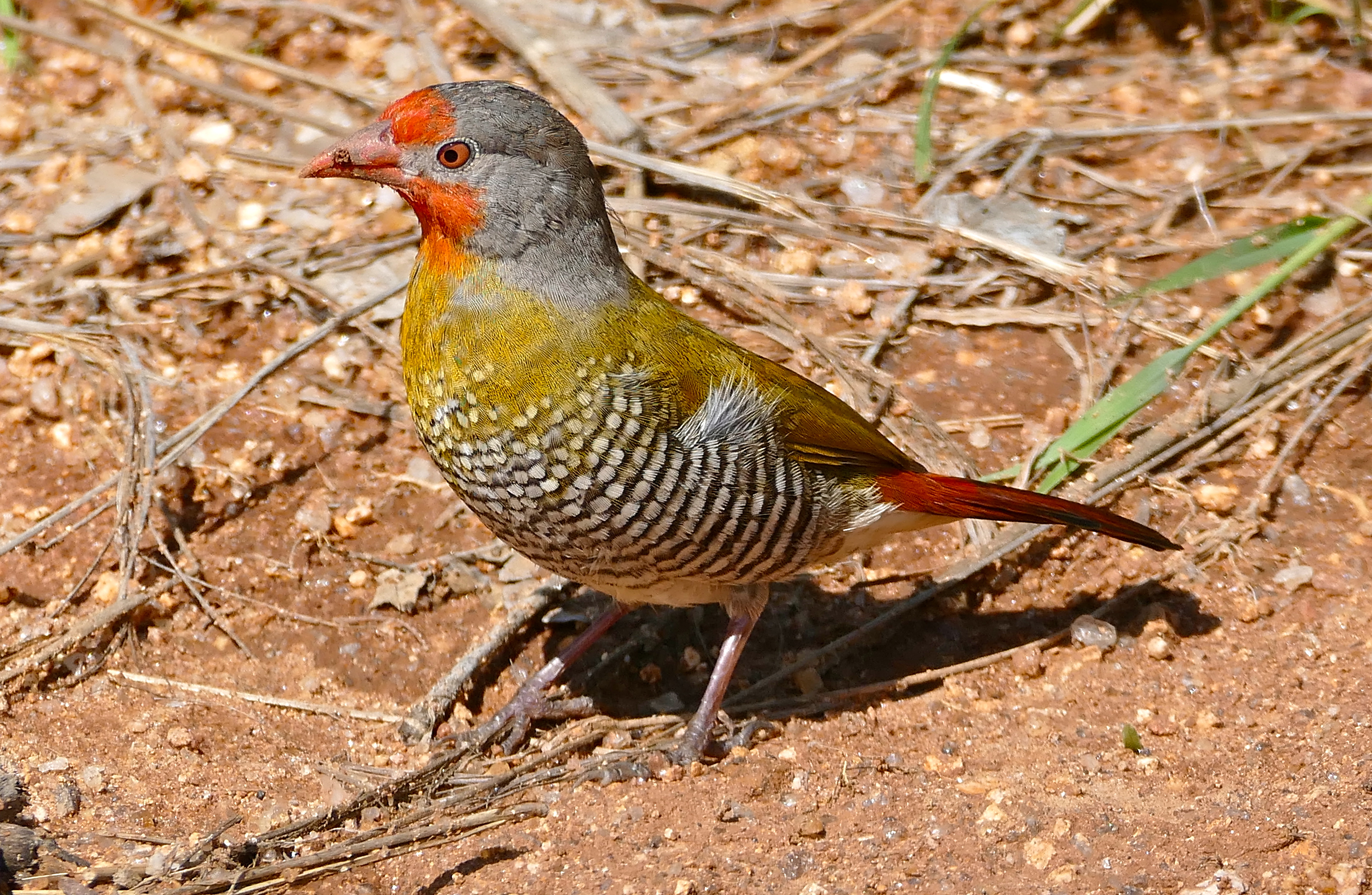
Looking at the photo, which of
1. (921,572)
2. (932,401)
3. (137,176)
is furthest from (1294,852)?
(137,176)

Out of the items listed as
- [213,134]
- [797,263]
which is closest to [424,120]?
[797,263]

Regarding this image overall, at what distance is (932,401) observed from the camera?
4859mm

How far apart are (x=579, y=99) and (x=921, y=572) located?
8.22 ft

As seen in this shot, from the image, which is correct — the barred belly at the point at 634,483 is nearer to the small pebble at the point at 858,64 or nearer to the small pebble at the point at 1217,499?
the small pebble at the point at 1217,499

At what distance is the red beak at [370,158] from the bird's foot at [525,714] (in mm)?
1625

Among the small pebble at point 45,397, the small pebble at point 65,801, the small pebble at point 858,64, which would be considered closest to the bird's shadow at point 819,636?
the small pebble at point 65,801

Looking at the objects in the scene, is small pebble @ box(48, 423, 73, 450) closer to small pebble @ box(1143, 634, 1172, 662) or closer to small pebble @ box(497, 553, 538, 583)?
small pebble @ box(497, 553, 538, 583)

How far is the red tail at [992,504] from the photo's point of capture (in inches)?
151

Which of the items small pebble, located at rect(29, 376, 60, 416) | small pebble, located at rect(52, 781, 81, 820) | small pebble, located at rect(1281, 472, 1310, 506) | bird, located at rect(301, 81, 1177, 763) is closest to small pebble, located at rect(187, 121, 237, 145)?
small pebble, located at rect(29, 376, 60, 416)

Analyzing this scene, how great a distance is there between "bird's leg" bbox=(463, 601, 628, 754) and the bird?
594mm

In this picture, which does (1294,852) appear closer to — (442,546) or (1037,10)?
(442,546)

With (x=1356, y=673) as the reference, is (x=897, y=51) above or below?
above

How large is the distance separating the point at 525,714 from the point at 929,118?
2802mm

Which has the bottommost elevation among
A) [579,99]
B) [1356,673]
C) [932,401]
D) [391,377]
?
[1356,673]
